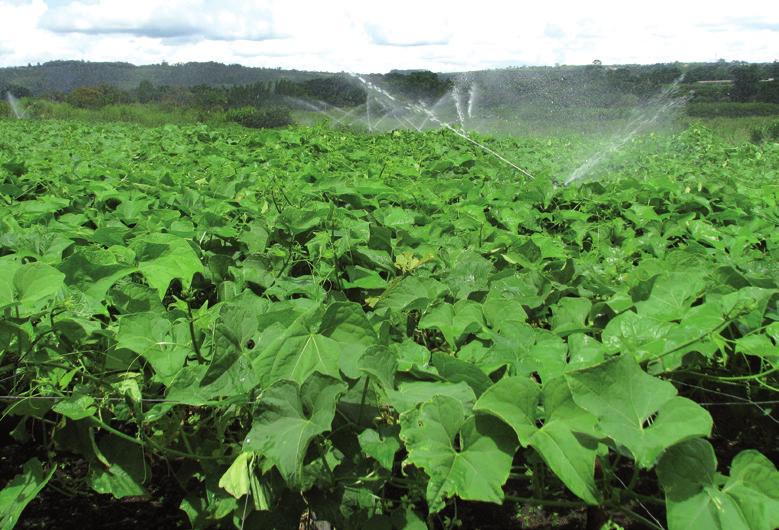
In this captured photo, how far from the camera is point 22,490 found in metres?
1.51

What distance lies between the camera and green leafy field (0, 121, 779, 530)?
1.21 metres

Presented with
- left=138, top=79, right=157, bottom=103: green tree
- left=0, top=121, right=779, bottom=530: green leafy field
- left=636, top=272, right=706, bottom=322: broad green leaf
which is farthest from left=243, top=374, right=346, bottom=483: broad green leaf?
left=138, top=79, right=157, bottom=103: green tree

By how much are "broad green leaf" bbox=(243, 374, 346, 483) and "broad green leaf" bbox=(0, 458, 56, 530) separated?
593 millimetres

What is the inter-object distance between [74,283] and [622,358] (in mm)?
1569

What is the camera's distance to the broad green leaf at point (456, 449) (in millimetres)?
1170

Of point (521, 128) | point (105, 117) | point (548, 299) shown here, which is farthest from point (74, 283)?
point (105, 117)

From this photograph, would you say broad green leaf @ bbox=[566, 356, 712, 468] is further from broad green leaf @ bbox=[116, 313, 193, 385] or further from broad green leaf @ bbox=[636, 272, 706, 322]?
broad green leaf @ bbox=[116, 313, 193, 385]

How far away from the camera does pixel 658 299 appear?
181cm

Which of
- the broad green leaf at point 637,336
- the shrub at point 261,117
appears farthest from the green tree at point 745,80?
the broad green leaf at point 637,336

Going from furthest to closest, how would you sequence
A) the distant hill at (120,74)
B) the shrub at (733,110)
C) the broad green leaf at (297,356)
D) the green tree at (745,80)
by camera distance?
the distant hill at (120,74) → the shrub at (733,110) → the green tree at (745,80) → the broad green leaf at (297,356)

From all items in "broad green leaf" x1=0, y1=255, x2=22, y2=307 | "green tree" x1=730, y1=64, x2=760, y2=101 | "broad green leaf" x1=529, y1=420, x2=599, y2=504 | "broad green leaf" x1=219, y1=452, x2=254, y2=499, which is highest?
"green tree" x1=730, y1=64, x2=760, y2=101

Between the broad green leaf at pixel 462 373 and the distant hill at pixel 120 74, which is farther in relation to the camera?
the distant hill at pixel 120 74

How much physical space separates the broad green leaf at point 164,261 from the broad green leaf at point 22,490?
581mm

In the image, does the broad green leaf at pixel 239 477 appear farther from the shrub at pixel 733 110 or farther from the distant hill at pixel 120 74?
the distant hill at pixel 120 74
